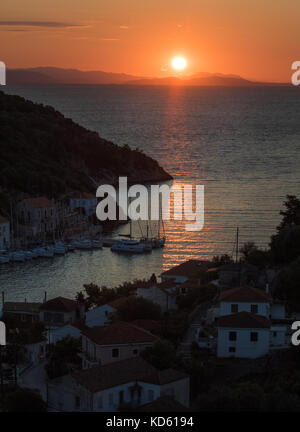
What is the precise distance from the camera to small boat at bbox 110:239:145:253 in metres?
40.6

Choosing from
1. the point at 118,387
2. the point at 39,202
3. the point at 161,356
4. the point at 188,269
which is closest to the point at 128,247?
the point at 39,202

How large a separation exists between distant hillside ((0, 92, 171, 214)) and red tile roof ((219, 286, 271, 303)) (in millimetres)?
32424

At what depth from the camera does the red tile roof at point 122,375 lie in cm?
1606

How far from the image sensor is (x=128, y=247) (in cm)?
4075

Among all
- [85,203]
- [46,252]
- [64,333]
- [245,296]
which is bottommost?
[64,333]

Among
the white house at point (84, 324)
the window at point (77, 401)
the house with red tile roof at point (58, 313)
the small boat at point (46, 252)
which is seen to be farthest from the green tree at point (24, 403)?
the small boat at point (46, 252)

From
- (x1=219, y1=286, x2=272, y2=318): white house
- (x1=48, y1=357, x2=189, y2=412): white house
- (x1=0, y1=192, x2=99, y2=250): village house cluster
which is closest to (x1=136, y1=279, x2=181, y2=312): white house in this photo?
(x1=219, y1=286, x2=272, y2=318): white house

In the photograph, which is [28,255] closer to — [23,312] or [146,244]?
[146,244]

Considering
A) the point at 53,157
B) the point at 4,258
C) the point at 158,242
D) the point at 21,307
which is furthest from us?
the point at 53,157

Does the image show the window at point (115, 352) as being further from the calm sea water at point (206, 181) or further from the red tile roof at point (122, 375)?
the calm sea water at point (206, 181)

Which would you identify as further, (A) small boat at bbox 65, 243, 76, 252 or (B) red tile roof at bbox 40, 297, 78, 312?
(A) small boat at bbox 65, 243, 76, 252

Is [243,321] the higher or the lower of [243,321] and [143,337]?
the higher

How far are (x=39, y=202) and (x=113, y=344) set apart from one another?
2949cm

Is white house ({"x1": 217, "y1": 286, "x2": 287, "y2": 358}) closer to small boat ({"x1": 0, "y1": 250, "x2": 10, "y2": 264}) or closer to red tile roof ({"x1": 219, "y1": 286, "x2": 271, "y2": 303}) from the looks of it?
red tile roof ({"x1": 219, "y1": 286, "x2": 271, "y2": 303})
